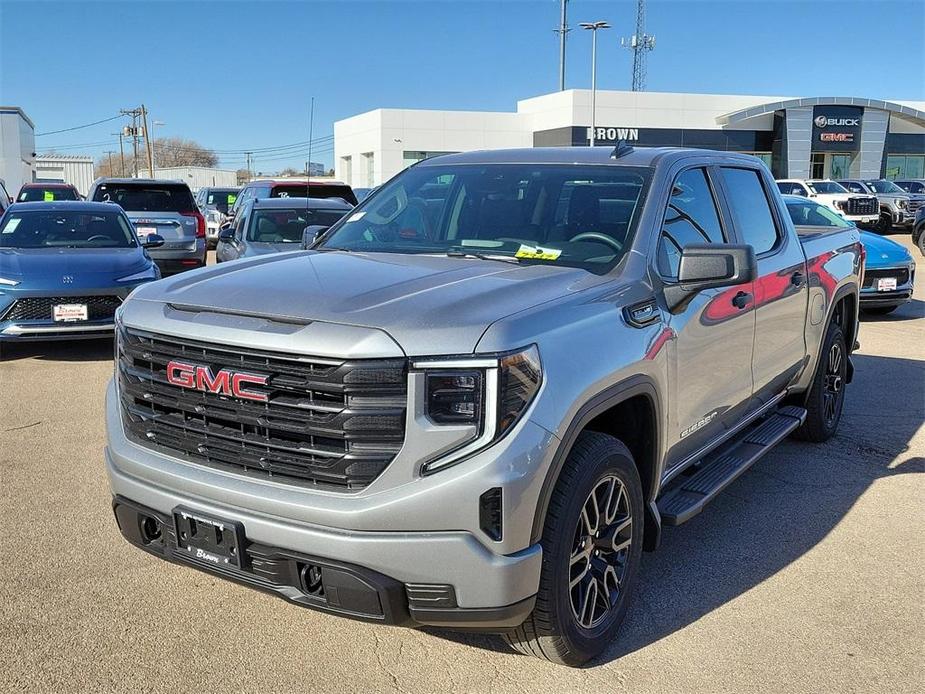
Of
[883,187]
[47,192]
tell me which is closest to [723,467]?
[47,192]

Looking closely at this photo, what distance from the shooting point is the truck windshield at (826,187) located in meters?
27.5

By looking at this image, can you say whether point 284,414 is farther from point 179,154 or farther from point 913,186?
point 179,154

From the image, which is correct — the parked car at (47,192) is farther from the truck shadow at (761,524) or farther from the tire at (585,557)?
the tire at (585,557)

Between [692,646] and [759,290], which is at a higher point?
[759,290]

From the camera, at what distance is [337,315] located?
2.88m

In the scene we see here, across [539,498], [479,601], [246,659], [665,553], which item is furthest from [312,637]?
[665,553]

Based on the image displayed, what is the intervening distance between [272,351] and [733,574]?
8.23 feet

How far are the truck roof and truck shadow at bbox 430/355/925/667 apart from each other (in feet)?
6.34

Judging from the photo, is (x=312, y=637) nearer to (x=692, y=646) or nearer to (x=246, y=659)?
(x=246, y=659)

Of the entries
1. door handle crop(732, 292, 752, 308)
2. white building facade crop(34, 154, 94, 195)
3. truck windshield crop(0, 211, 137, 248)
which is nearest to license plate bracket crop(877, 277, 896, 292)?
door handle crop(732, 292, 752, 308)

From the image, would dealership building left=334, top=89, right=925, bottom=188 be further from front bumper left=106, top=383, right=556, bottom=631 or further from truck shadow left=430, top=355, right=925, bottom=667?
front bumper left=106, top=383, right=556, bottom=631

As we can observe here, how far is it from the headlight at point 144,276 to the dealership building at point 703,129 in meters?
39.9

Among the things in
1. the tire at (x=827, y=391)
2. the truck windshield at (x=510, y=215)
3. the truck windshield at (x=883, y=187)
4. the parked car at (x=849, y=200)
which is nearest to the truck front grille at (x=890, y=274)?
the tire at (x=827, y=391)

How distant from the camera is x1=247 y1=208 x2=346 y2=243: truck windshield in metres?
10.2
